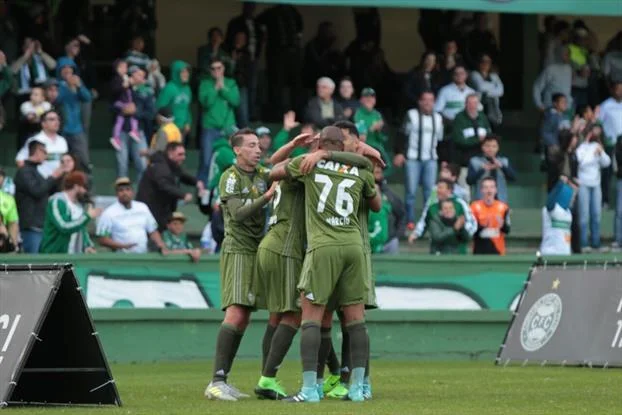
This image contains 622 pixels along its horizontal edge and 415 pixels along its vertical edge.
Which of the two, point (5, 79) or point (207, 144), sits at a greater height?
point (5, 79)

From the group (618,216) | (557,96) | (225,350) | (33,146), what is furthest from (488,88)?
(225,350)

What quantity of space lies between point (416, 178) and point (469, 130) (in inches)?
39.1

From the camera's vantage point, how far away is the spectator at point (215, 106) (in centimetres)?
2223

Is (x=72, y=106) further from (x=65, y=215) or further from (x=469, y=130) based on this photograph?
(x=469, y=130)

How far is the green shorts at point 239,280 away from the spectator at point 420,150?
9824mm

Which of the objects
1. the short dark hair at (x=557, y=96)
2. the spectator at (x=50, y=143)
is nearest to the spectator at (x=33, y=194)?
the spectator at (x=50, y=143)

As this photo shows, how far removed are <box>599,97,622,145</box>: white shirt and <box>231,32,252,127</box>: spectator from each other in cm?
507

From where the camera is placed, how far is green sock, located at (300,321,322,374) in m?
12.0

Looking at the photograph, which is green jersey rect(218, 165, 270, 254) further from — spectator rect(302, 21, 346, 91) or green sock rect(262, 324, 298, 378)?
spectator rect(302, 21, 346, 91)

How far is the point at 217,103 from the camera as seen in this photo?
2230cm

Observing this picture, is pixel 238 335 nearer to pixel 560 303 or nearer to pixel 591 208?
pixel 560 303

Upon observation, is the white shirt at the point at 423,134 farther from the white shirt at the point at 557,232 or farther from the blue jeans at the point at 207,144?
the blue jeans at the point at 207,144

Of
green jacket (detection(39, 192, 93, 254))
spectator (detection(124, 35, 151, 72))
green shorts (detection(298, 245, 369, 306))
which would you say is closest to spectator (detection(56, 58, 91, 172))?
spectator (detection(124, 35, 151, 72))

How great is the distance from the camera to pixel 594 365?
16.4m
